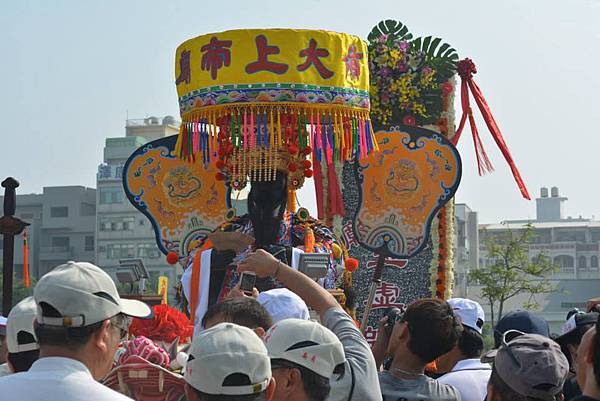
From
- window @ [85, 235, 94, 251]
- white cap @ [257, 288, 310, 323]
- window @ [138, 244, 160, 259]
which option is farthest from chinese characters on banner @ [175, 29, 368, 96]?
window @ [85, 235, 94, 251]

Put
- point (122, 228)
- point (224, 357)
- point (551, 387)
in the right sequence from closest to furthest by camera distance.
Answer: point (224, 357) → point (551, 387) → point (122, 228)

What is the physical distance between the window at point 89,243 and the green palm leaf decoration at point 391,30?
54.3m

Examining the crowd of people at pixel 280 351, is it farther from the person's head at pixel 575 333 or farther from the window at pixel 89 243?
the window at pixel 89 243

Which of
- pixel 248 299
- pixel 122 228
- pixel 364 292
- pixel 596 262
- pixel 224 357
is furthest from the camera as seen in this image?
pixel 596 262

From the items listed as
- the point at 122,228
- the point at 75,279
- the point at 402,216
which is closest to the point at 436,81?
the point at 402,216

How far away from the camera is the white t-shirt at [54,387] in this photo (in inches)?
121

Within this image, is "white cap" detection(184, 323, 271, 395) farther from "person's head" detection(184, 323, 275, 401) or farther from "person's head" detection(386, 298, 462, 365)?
"person's head" detection(386, 298, 462, 365)

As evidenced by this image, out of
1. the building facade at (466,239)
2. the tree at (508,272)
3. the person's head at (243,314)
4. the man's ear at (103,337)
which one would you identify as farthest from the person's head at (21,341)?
the building facade at (466,239)

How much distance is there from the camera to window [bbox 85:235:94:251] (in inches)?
2463

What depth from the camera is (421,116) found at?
372 inches

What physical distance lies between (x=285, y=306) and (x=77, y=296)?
1301mm

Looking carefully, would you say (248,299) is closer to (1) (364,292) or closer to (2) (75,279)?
(2) (75,279)

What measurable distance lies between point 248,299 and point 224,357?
Answer: 979 millimetres

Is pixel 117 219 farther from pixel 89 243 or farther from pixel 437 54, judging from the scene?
pixel 437 54
